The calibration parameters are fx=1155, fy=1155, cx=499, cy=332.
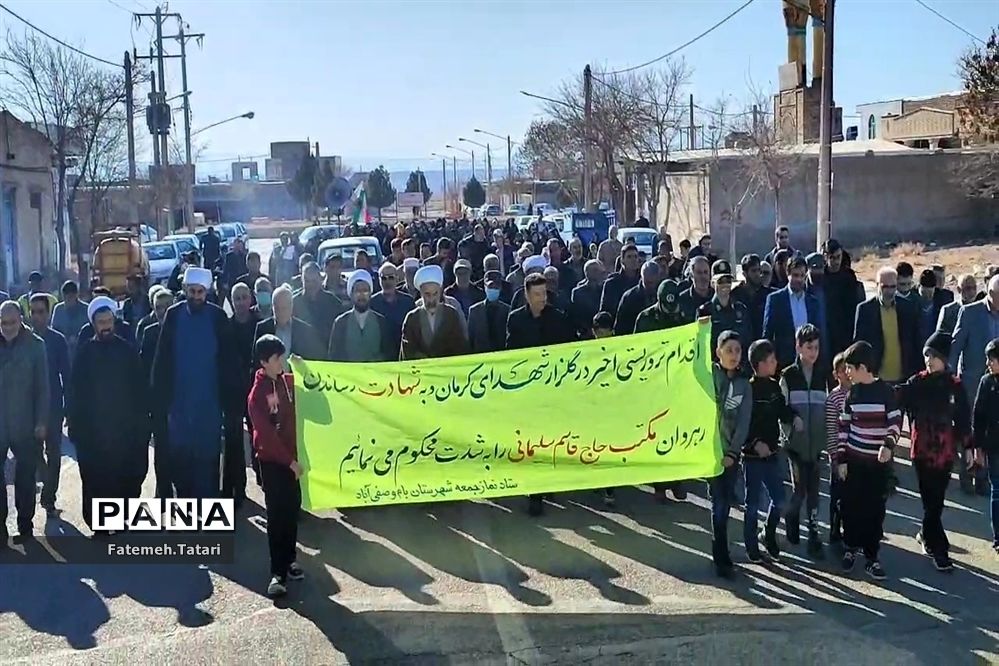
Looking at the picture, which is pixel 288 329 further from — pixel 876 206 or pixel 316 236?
pixel 876 206

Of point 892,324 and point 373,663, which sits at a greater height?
point 892,324

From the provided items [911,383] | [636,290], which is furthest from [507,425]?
[636,290]

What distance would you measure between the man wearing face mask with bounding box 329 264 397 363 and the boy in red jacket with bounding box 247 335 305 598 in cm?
221

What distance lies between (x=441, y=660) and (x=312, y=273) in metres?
5.11

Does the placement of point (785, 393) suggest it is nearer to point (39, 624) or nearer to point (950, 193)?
point (39, 624)

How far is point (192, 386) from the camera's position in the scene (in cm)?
830

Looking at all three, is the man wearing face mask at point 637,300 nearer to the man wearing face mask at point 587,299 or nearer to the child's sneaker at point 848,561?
the man wearing face mask at point 587,299

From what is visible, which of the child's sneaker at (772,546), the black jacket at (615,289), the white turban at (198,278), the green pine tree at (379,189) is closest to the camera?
the child's sneaker at (772,546)

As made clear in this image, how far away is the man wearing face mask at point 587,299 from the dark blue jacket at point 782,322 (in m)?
1.84

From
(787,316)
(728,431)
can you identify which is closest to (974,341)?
(787,316)

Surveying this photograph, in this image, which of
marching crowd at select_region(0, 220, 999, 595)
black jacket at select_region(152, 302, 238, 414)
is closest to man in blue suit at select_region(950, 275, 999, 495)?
marching crowd at select_region(0, 220, 999, 595)

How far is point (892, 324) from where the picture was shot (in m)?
9.90

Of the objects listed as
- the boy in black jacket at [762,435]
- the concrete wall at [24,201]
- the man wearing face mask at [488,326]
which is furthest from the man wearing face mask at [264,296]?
the concrete wall at [24,201]

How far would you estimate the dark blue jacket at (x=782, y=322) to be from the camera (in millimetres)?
9945
